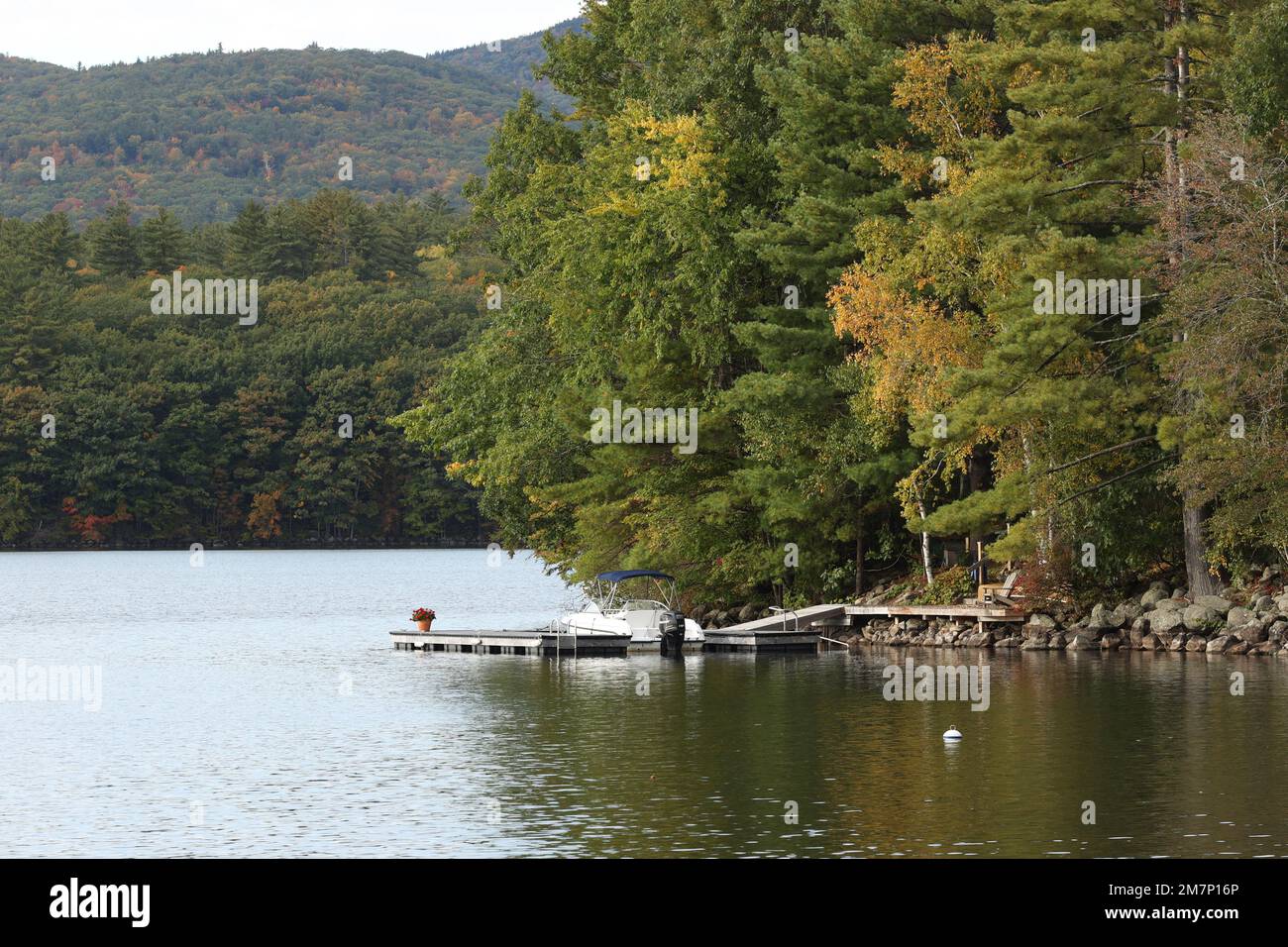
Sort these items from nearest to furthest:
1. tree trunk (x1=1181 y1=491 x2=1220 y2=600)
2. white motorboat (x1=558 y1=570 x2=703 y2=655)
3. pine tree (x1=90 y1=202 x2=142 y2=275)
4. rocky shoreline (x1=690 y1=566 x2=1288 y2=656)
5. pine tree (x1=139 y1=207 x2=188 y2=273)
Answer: rocky shoreline (x1=690 y1=566 x2=1288 y2=656) < tree trunk (x1=1181 y1=491 x2=1220 y2=600) < white motorboat (x1=558 y1=570 x2=703 y2=655) < pine tree (x1=90 y1=202 x2=142 y2=275) < pine tree (x1=139 y1=207 x2=188 y2=273)

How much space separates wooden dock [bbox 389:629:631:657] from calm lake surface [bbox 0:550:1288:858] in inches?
44.0

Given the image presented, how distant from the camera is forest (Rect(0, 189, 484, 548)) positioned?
128m

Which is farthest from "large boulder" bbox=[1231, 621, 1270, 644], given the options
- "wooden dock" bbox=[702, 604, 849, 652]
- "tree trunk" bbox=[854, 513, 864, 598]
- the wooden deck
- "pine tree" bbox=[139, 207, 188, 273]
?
"pine tree" bbox=[139, 207, 188, 273]

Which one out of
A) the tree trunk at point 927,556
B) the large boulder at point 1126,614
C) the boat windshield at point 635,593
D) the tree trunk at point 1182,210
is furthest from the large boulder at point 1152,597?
the boat windshield at point 635,593

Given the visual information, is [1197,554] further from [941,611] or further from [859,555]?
[859,555]

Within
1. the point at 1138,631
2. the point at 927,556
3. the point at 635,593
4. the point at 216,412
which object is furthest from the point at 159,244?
the point at 1138,631

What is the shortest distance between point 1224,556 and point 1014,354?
302 inches

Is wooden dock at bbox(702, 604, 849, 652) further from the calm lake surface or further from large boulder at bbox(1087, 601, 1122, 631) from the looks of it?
large boulder at bbox(1087, 601, 1122, 631)

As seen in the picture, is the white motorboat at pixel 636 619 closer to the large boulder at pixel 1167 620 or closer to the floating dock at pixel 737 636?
the floating dock at pixel 737 636

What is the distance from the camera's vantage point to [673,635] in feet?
159

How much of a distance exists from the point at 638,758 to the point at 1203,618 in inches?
816

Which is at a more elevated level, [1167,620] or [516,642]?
[1167,620]

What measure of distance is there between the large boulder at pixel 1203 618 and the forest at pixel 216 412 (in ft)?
296

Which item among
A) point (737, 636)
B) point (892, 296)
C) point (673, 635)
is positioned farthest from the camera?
point (737, 636)
